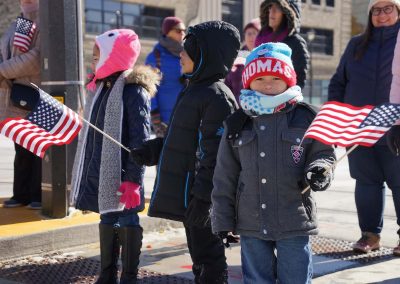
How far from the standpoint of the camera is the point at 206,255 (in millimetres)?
3619

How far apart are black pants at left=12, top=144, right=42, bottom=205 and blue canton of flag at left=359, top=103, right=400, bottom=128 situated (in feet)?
12.3

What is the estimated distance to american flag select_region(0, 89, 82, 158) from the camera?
3.78 m

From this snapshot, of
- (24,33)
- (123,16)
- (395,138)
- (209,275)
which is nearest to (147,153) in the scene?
(209,275)

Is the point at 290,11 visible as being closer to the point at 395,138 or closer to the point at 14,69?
the point at 395,138

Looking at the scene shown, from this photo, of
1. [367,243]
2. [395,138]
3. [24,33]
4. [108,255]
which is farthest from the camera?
[24,33]

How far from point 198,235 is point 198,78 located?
0.90 metres

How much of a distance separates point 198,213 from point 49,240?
200 cm

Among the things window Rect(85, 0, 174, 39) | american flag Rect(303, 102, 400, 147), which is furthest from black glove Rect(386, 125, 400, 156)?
window Rect(85, 0, 174, 39)

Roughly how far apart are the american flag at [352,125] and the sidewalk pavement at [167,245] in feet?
4.84

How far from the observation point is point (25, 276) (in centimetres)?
432

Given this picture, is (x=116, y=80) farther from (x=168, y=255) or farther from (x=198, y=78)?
(x=168, y=255)

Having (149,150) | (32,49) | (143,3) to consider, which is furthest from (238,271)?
(143,3)

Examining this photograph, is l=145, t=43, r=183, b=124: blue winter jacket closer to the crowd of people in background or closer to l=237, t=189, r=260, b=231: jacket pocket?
the crowd of people in background

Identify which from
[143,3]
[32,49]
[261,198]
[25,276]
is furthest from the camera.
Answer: [143,3]
